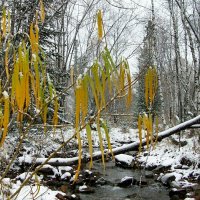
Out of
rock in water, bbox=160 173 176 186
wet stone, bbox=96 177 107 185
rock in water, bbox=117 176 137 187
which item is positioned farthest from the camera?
rock in water, bbox=160 173 176 186

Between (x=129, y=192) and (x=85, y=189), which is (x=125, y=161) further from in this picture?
(x=85, y=189)

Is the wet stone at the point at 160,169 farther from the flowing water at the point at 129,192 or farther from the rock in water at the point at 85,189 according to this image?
the rock in water at the point at 85,189

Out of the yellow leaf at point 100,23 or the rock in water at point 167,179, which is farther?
the rock in water at point 167,179

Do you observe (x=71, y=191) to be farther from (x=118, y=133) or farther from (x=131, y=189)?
(x=118, y=133)

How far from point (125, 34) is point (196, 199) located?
22698mm

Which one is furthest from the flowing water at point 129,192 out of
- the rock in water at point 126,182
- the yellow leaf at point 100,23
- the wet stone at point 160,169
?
the yellow leaf at point 100,23

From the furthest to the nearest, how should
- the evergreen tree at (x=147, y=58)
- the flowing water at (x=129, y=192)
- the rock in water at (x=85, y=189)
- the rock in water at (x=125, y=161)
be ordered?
the rock in water at (x=125, y=161) < the rock in water at (x=85, y=189) < the flowing water at (x=129, y=192) < the evergreen tree at (x=147, y=58)

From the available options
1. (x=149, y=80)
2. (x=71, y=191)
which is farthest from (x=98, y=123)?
(x=71, y=191)

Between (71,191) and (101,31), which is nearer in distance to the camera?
(101,31)

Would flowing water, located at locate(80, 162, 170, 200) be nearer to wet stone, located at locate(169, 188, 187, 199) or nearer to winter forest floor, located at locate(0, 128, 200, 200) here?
winter forest floor, located at locate(0, 128, 200, 200)

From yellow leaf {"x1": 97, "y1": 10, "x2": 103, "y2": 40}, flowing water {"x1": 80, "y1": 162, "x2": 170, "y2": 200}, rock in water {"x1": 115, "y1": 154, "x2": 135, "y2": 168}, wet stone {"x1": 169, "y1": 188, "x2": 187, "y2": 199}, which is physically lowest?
flowing water {"x1": 80, "y1": 162, "x2": 170, "y2": 200}

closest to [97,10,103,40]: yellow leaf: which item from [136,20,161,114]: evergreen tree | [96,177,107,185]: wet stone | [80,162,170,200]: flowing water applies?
[136,20,161,114]: evergreen tree

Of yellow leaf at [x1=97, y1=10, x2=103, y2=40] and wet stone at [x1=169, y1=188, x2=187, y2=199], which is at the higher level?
yellow leaf at [x1=97, y1=10, x2=103, y2=40]

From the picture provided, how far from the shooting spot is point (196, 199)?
7430mm
